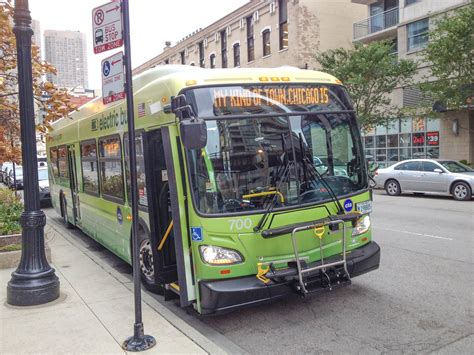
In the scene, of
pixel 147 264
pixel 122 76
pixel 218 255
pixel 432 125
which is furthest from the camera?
pixel 432 125

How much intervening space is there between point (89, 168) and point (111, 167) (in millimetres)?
1750

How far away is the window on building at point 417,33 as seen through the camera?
25.9m

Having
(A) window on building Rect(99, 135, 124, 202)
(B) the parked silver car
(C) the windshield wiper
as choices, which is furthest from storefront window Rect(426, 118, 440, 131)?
(C) the windshield wiper

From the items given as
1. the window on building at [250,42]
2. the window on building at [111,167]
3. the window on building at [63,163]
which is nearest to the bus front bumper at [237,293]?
the window on building at [111,167]

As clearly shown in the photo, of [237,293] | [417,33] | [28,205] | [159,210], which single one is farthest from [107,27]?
[417,33]

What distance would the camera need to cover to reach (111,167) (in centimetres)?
743

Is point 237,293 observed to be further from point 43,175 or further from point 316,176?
point 43,175

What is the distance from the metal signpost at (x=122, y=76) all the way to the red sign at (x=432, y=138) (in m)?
24.3

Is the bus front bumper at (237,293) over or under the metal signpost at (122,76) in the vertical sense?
under

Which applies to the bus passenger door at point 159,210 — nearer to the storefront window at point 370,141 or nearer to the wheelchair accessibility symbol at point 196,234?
the wheelchair accessibility symbol at point 196,234

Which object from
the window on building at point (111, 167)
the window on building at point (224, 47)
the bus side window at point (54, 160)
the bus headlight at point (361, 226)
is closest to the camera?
the bus headlight at point (361, 226)

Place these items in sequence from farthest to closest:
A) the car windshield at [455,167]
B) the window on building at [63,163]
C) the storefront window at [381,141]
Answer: the storefront window at [381,141], the car windshield at [455,167], the window on building at [63,163]

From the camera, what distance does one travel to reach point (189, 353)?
4.17 m

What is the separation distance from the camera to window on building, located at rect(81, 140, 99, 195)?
333 inches
